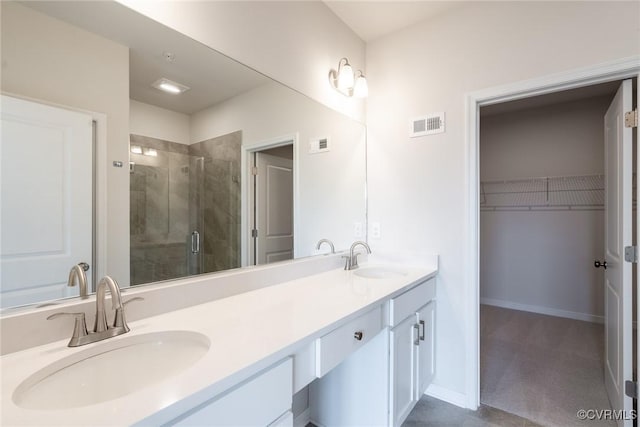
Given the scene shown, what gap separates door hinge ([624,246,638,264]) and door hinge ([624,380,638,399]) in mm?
637

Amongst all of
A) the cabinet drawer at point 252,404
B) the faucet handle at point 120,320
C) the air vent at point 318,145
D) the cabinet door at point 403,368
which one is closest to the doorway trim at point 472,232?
the cabinet door at point 403,368

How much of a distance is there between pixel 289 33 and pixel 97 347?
1751 mm

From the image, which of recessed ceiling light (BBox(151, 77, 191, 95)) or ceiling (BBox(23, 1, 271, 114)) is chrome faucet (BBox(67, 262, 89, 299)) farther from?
recessed ceiling light (BBox(151, 77, 191, 95))

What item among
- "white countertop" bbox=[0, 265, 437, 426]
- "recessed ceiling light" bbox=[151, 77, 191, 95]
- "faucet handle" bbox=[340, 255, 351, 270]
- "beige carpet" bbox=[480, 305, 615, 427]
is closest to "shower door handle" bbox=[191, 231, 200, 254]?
"white countertop" bbox=[0, 265, 437, 426]

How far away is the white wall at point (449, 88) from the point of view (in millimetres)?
1651

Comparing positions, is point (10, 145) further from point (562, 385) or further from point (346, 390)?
point (562, 385)

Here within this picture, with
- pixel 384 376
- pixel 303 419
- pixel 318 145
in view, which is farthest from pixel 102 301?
pixel 318 145

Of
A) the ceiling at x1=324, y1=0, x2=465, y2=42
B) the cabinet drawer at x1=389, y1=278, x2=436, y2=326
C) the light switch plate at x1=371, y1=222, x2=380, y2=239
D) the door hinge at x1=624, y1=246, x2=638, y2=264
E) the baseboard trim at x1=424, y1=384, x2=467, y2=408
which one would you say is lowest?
the baseboard trim at x1=424, y1=384, x2=467, y2=408

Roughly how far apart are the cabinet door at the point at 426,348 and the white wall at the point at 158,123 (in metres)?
1.61

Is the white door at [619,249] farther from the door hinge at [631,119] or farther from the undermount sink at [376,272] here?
the undermount sink at [376,272]

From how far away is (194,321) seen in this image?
42.2 inches

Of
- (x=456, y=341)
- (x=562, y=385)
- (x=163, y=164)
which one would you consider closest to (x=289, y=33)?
(x=163, y=164)

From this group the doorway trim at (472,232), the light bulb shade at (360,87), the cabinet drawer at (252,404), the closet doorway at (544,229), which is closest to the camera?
the cabinet drawer at (252,404)

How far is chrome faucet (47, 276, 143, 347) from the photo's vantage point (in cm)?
88
